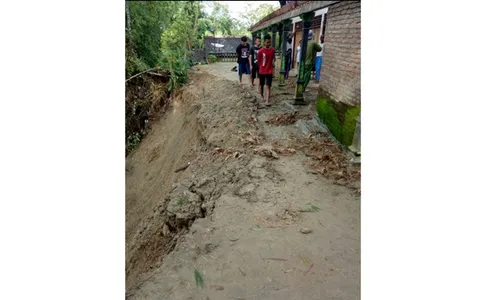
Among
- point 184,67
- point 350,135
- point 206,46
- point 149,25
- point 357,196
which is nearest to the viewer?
point 357,196

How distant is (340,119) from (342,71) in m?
0.81

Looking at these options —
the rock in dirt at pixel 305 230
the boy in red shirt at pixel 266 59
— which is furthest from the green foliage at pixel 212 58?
the rock in dirt at pixel 305 230

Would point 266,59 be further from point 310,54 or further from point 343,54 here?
point 343,54

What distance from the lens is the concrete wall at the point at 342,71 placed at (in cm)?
405

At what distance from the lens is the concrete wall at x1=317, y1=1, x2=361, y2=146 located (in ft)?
13.3

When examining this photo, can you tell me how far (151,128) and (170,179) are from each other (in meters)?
3.48

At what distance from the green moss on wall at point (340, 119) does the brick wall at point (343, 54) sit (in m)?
0.14

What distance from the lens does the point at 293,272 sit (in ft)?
7.57

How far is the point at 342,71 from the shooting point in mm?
4484

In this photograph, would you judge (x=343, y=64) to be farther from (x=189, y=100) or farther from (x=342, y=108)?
(x=189, y=100)

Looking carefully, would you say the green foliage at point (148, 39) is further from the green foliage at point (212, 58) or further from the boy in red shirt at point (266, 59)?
the green foliage at point (212, 58)

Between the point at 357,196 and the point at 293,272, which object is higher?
the point at 357,196

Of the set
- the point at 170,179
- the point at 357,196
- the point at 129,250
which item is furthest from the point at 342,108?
the point at 129,250

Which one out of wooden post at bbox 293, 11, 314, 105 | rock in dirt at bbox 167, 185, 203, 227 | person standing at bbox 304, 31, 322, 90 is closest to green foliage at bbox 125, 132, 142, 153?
rock in dirt at bbox 167, 185, 203, 227
